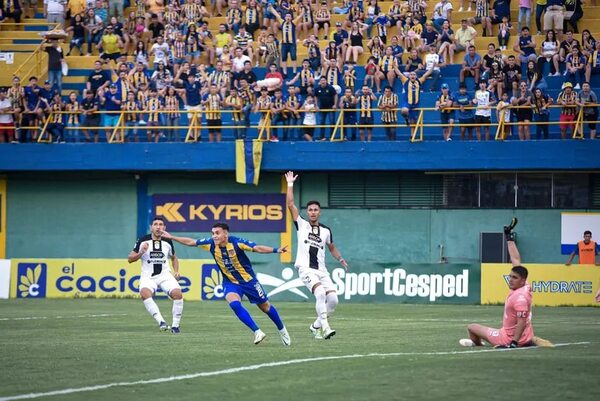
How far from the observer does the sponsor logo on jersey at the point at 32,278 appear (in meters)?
35.8

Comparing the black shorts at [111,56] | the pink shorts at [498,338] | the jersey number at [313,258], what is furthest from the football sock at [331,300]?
the black shorts at [111,56]

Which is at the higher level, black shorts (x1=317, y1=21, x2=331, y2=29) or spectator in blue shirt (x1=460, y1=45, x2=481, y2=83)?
black shorts (x1=317, y1=21, x2=331, y2=29)

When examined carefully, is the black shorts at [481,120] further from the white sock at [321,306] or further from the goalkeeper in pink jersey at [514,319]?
the goalkeeper in pink jersey at [514,319]

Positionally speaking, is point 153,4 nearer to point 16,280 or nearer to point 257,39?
point 257,39

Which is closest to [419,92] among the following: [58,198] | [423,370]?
[58,198]

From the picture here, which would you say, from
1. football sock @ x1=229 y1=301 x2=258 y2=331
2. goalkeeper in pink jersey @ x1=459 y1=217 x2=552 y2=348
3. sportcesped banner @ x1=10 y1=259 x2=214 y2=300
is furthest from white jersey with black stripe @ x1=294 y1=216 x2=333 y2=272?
sportcesped banner @ x1=10 y1=259 x2=214 y2=300

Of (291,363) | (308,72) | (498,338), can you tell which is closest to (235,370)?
(291,363)

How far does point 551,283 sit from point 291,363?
19275 millimetres

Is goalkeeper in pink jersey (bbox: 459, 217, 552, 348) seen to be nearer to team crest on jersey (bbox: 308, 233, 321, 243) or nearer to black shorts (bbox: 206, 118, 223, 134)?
team crest on jersey (bbox: 308, 233, 321, 243)

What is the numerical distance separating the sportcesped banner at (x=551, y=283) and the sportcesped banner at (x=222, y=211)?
854 centimetres

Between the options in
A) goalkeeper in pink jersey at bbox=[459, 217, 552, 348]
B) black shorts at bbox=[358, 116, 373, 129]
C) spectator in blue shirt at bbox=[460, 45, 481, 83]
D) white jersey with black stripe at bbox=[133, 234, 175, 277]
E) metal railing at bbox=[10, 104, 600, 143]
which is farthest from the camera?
spectator in blue shirt at bbox=[460, 45, 481, 83]

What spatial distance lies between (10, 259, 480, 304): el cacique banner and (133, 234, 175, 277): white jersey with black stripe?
11.2 m

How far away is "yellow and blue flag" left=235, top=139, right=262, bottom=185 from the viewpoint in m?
37.0

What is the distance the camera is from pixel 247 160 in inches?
1467
